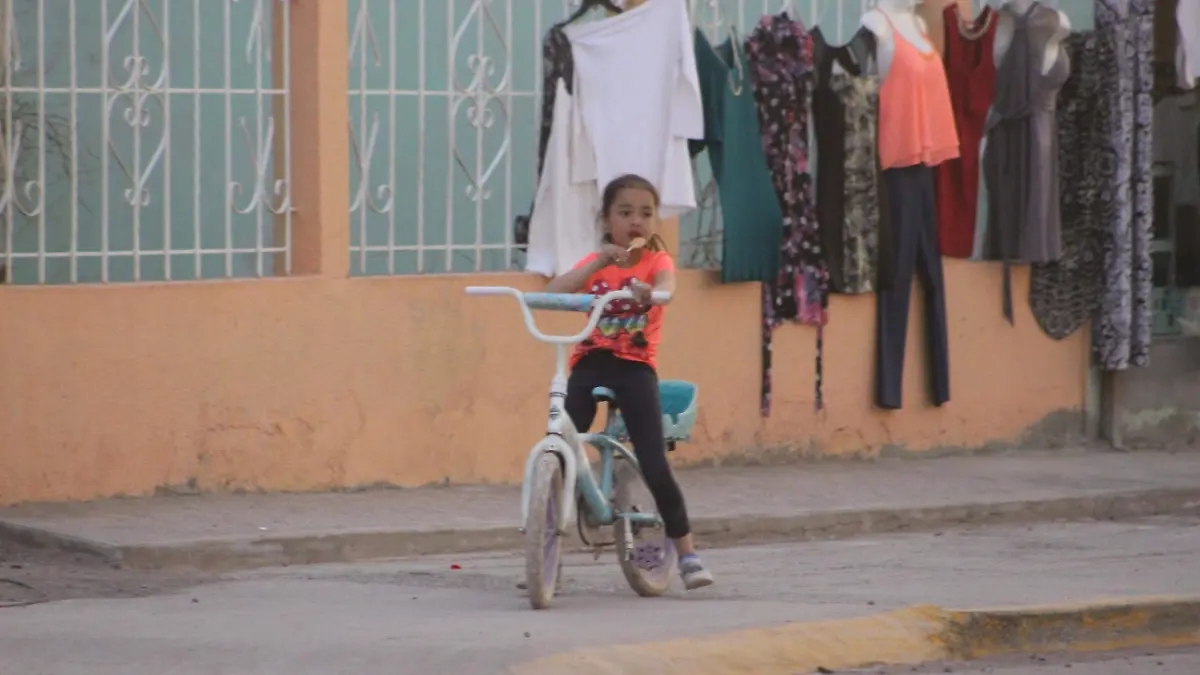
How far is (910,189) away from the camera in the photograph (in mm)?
12367

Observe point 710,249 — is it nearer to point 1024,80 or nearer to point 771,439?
point 771,439

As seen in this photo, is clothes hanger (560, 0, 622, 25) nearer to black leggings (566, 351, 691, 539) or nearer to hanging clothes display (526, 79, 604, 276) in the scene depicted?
hanging clothes display (526, 79, 604, 276)

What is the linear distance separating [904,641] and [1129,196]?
6.20m

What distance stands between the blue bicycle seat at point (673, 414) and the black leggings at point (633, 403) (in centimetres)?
11

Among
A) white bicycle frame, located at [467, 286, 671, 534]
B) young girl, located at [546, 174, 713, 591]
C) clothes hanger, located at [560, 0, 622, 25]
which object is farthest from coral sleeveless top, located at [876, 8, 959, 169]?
white bicycle frame, located at [467, 286, 671, 534]

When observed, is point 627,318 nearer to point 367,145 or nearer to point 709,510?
point 709,510

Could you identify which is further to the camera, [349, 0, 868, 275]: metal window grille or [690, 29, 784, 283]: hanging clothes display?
[690, 29, 784, 283]: hanging clothes display

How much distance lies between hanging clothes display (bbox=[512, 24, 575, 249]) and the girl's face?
351 cm

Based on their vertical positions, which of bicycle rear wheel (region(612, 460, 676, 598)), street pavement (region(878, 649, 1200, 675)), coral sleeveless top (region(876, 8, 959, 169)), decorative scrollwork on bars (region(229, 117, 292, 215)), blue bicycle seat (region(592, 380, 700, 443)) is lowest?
street pavement (region(878, 649, 1200, 675))

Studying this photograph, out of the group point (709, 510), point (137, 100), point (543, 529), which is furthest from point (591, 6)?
point (543, 529)

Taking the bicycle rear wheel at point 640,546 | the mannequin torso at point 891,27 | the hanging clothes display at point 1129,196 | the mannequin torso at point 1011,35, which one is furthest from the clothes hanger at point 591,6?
the bicycle rear wheel at point 640,546

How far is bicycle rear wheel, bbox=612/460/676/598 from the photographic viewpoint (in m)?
8.16

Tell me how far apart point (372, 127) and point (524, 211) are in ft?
3.25

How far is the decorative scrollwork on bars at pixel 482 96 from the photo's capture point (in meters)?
11.3
